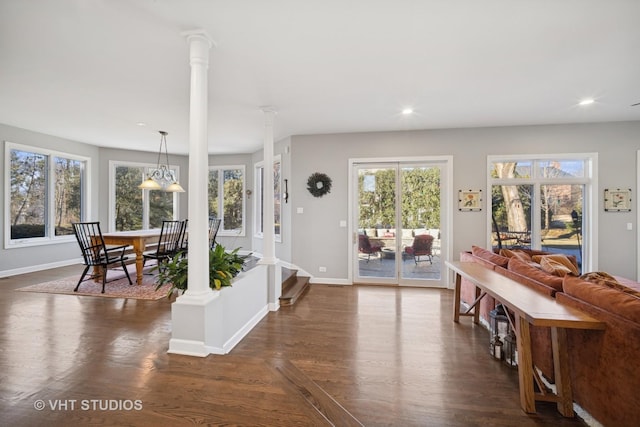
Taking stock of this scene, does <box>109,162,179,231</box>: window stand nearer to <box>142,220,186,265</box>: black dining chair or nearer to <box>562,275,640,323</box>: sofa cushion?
<box>142,220,186,265</box>: black dining chair

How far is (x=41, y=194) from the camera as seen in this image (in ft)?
18.2

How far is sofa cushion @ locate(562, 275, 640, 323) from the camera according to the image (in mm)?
1478

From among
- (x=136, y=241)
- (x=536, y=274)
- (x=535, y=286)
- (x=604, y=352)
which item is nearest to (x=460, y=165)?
(x=536, y=274)

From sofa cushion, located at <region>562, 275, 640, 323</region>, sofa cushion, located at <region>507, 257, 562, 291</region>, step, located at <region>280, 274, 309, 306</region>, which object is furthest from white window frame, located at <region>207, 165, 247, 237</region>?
sofa cushion, located at <region>562, 275, 640, 323</region>

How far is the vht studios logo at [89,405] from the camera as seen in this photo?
1764 millimetres

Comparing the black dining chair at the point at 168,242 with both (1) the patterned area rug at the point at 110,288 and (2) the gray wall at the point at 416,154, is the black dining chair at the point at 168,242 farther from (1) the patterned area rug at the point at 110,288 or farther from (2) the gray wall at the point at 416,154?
(2) the gray wall at the point at 416,154

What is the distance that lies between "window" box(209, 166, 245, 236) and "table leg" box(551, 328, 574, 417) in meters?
6.61

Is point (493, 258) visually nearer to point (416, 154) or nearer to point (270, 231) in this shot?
point (416, 154)

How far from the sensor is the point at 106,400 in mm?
1842

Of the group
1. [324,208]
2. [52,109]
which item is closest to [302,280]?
[324,208]

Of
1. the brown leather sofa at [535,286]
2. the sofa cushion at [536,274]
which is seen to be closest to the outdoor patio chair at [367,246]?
the brown leather sofa at [535,286]

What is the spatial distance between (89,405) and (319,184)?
401cm

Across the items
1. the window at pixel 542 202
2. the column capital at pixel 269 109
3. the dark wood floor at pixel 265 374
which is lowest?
the dark wood floor at pixel 265 374

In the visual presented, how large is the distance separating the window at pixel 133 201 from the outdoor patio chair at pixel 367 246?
5456mm
